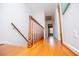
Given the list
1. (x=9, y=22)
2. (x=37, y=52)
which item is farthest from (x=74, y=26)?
(x=9, y=22)

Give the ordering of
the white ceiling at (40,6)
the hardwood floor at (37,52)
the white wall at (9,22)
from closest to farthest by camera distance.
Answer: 1. the hardwood floor at (37,52)
2. the white wall at (9,22)
3. the white ceiling at (40,6)

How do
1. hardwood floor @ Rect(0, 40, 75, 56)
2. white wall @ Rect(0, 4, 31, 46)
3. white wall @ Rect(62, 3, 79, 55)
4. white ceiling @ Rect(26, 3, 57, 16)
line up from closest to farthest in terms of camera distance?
white wall @ Rect(62, 3, 79, 55)
hardwood floor @ Rect(0, 40, 75, 56)
white wall @ Rect(0, 4, 31, 46)
white ceiling @ Rect(26, 3, 57, 16)

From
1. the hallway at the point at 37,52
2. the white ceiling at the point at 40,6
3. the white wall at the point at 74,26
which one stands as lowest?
the hallway at the point at 37,52

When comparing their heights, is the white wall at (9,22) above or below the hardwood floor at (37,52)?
above

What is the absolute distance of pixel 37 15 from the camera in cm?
774

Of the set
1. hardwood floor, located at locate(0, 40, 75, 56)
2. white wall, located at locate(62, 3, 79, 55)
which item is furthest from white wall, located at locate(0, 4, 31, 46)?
white wall, located at locate(62, 3, 79, 55)

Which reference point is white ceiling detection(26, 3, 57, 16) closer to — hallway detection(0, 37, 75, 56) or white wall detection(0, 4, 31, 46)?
white wall detection(0, 4, 31, 46)

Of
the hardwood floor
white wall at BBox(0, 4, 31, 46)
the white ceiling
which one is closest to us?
the hardwood floor

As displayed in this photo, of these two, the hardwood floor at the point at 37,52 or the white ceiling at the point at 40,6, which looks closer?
the hardwood floor at the point at 37,52

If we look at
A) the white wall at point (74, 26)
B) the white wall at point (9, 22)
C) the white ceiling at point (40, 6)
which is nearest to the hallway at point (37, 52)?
the white wall at point (74, 26)

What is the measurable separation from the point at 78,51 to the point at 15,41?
3374 millimetres

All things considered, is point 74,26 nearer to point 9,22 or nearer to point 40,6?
point 9,22

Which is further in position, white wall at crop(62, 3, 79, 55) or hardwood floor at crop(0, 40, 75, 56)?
hardwood floor at crop(0, 40, 75, 56)

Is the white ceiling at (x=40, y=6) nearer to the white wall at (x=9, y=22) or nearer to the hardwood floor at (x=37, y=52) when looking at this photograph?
the white wall at (x=9, y=22)
